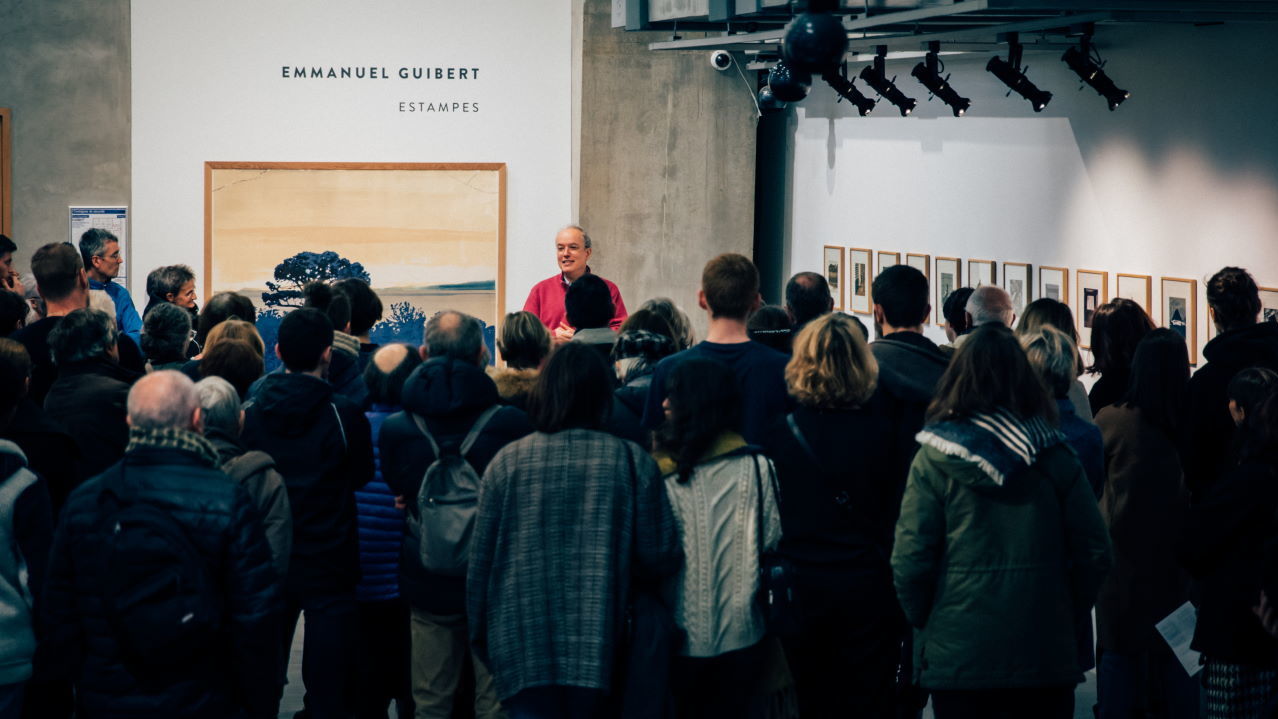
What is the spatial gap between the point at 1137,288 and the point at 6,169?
27.8 ft

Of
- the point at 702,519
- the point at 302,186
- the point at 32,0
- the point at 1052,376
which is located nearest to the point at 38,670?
the point at 702,519

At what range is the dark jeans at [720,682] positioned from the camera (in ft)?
13.7

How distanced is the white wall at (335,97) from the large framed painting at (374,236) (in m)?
0.14

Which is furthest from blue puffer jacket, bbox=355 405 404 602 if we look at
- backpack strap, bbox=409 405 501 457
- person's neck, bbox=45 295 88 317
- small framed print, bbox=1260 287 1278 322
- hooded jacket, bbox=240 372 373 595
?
small framed print, bbox=1260 287 1278 322

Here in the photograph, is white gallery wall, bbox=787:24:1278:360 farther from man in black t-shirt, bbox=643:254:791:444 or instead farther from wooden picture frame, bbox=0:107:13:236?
wooden picture frame, bbox=0:107:13:236

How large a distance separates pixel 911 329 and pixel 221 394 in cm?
241

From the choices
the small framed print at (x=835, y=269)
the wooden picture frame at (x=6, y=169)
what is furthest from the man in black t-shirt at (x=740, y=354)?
the wooden picture frame at (x=6, y=169)

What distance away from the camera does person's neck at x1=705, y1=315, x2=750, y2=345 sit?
509cm

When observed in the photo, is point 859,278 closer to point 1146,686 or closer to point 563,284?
point 563,284

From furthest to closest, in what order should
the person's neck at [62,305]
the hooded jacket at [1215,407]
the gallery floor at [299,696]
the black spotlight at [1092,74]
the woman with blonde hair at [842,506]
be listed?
the black spotlight at [1092,74]
the person's neck at [62,305]
the gallery floor at [299,696]
the hooded jacket at [1215,407]
the woman with blonde hair at [842,506]

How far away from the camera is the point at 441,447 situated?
469cm

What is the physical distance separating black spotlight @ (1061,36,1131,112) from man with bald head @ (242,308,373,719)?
5200 millimetres

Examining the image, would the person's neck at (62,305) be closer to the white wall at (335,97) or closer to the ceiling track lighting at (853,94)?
the white wall at (335,97)

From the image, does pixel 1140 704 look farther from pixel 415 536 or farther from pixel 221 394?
pixel 221 394
